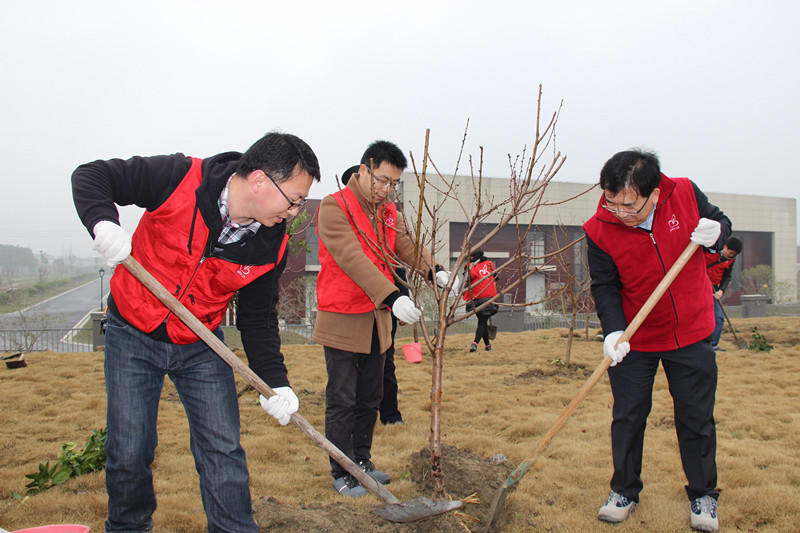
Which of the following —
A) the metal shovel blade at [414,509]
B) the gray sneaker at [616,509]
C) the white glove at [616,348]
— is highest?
the white glove at [616,348]

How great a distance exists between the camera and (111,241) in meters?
1.97

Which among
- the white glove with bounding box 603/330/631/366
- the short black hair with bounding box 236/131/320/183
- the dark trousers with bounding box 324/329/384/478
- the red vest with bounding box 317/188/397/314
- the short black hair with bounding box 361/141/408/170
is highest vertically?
the short black hair with bounding box 361/141/408/170

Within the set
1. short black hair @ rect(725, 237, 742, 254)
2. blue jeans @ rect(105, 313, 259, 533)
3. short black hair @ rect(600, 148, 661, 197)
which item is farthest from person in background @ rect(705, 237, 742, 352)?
blue jeans @ rect(105, 313, 259, 533)

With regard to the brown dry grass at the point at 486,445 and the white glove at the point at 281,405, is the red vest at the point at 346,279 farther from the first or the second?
the brown dry grass at the point at 486,445

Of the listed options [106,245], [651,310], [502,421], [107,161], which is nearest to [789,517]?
[651,310]

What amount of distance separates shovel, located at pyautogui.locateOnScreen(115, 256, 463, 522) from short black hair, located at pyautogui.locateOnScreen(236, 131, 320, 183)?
0.55 meters

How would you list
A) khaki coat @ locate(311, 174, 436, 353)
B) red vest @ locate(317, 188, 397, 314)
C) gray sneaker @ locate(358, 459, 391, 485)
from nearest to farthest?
khaki coat @ locate(311, 174, 436, 353)
red vest @ locate(317, 188, 397, 314)
gray sneaker @ locate(358, 459, 391, 485)

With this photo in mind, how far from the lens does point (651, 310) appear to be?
2.69 meters

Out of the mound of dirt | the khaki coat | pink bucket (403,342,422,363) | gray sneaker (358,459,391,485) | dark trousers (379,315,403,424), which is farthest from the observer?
pink bucket (403,342,422,363)

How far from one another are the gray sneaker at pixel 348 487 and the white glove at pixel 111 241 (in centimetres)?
185

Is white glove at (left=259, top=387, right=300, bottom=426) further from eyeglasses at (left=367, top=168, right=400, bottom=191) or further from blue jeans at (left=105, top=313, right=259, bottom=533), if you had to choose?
eyeglasses at (left=367, top=168, right=400, bottom=191)

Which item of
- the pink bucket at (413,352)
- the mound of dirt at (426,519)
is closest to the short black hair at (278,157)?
the mound of dirt at (426,519)

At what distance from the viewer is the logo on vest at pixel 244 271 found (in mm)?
2244

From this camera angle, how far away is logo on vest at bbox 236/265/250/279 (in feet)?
7.36
